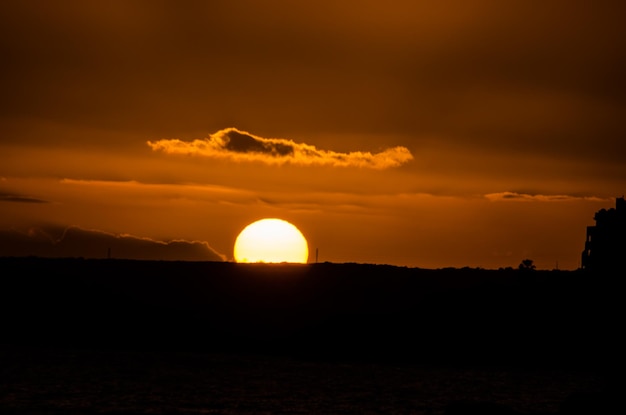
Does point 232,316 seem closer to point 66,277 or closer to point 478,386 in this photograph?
point 66,277

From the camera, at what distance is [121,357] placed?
313 ft

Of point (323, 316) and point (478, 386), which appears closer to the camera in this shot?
point (478, 386)

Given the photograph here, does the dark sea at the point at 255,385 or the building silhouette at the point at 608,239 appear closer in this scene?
the dark sea at the point at 255,385

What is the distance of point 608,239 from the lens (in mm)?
66562

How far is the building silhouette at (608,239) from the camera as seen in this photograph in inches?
2606

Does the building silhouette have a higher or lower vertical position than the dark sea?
higher

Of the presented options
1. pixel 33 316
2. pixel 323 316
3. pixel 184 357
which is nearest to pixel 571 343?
pixel 323 316

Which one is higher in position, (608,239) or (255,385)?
(608,239)

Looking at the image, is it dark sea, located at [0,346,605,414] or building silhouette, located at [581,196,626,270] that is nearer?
dark sea, located at [0,346,605,414]

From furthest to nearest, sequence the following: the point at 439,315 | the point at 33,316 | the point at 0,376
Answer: the point at 33,316
the point at 439,315
the point at 0,376

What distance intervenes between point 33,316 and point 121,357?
30.9 metres

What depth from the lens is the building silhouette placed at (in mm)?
66188

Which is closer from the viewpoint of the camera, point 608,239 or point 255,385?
point 608,239

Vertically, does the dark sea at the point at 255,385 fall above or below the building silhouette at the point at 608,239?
below
